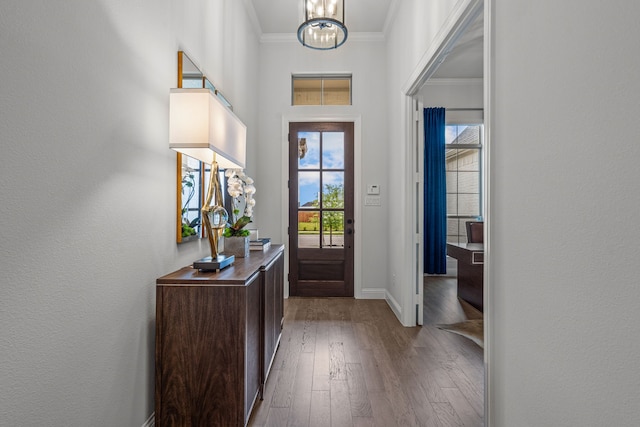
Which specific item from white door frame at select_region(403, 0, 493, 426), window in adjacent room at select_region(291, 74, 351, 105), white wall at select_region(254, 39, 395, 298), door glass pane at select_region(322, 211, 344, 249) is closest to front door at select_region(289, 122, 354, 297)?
door glass pane at select_region(322, 211, 344, 249)

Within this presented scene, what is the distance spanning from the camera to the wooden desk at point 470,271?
3.75m

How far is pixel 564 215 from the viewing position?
3.75 feet

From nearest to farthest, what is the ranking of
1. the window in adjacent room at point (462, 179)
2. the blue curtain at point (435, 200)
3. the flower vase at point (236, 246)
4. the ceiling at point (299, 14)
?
1. the flower vase at point (236, 246)
2. the ceiling at point (299, 14)
3. the blue curtain at point (435, 200)
4. the window in adjacent room at point (462, 179)

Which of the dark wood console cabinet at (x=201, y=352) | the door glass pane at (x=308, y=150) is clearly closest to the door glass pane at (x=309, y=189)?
the door glass pane at (x=308, y=150)

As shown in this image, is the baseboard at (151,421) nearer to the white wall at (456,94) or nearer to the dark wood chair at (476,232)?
the dark wood chair at (476,232)

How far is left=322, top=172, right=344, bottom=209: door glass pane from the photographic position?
431cm

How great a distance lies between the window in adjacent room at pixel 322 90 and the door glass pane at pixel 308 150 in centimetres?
44

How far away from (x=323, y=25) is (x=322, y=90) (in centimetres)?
165

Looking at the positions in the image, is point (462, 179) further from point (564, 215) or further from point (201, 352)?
point (201, 352)

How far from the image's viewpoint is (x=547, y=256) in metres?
1.22

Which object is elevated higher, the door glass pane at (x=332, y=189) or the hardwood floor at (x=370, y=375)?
the door glass pane at (x=332, y=189)

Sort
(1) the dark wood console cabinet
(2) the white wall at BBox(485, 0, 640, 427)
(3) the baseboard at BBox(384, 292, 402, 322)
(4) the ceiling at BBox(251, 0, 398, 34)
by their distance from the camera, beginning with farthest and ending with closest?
(4) the ceiling at BBox(251, 0, 398, 34)
(3) the baseboard at BBox(384, 292, 402, 322)
(1) the dark wood console cabinet
(2) the white wall at BBox(485, 0, 640, 427)

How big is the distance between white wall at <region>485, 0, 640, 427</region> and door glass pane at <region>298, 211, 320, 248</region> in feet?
9.36

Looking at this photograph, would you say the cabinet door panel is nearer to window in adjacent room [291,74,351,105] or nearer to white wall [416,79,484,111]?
window in adjacent room [291,74,351,105]
